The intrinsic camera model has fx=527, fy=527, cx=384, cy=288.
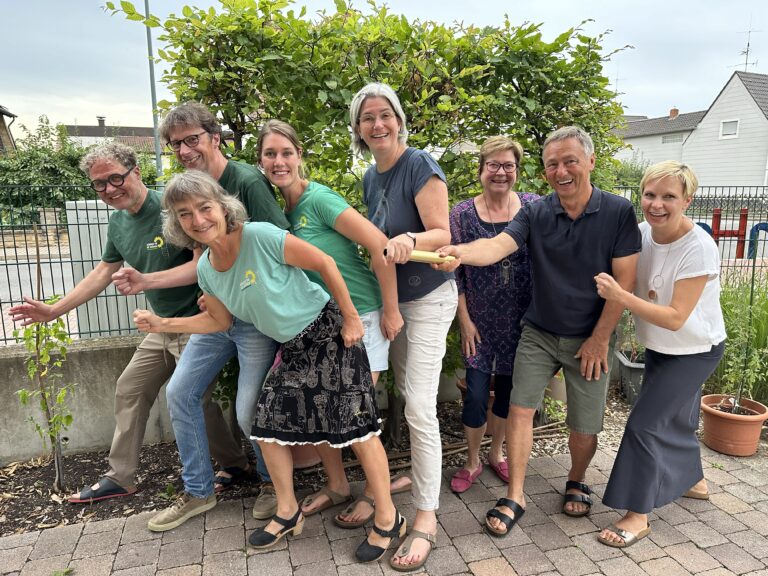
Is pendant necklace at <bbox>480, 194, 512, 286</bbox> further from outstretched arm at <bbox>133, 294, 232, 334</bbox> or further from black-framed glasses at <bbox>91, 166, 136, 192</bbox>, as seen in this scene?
black-framed glasses at <bbox>91, 166, 136, 192</bbox>

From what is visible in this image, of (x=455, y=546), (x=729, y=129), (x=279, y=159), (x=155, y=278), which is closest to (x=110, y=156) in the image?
(x=155, y=278)

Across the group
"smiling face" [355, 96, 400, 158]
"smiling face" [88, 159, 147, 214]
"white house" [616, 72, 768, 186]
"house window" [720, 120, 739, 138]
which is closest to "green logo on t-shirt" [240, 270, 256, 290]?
"smiling face" [355, 96, 400, 158]

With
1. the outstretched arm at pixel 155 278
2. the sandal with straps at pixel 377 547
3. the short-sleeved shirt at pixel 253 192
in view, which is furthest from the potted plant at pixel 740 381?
the outstretched arm at pixel 155 278

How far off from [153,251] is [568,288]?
2252 mm

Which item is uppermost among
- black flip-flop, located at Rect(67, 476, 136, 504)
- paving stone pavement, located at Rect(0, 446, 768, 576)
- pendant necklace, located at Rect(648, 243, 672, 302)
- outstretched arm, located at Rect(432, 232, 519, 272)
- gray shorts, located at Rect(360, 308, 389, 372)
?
outstretched arm, located at Rect(432, 232, 519, 272)

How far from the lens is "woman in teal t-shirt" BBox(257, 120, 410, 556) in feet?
8.20

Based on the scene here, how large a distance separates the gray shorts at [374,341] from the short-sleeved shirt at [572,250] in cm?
87

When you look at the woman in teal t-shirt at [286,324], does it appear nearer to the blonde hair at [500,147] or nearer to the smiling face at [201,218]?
the smiling face at [201,218]

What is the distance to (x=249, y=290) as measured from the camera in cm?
240

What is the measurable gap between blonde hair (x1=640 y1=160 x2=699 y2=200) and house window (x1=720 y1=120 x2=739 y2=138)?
3271 cm

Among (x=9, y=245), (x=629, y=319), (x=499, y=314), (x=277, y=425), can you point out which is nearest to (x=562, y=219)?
(x=499, y=314)

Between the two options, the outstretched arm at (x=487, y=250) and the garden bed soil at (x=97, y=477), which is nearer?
the outstretched arm at (x=487, y=250)

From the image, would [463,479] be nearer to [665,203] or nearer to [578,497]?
[578,497]

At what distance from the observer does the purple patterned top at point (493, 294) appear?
3.09 m
